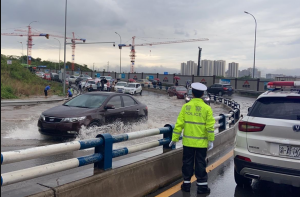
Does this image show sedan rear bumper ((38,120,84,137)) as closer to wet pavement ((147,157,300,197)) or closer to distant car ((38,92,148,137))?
distant car ((38,92,148,137))

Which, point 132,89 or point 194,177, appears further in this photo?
point 132,89

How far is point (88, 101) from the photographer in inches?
422

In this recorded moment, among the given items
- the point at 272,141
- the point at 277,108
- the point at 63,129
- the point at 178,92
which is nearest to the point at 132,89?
the point at 178,92

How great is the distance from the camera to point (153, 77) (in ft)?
216

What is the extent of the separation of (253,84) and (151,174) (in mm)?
43345

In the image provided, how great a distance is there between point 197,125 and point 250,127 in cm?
84

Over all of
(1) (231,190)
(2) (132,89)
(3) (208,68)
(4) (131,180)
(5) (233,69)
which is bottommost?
(1) (231,190)

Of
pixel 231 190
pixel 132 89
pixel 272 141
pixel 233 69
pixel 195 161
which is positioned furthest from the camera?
pixel 233 69

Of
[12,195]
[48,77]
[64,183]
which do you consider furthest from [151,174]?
[48,77]

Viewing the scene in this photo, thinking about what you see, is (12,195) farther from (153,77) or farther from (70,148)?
(153,77)

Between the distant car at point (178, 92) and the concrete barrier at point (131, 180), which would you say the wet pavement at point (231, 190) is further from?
the distant car at point (178, 92)

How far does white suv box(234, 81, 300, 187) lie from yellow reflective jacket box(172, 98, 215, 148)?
1.90ft

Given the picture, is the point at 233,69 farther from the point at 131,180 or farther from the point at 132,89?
the point at 131,180

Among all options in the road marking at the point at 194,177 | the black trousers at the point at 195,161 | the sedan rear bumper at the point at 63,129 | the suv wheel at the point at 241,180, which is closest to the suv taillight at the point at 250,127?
the black trousers at the point at 195,161
